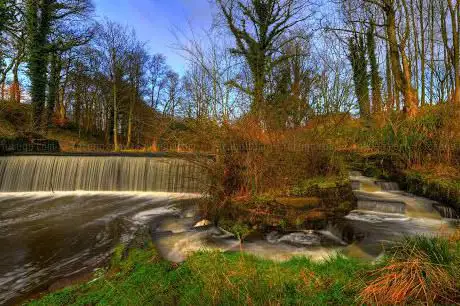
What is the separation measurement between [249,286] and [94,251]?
4448mm

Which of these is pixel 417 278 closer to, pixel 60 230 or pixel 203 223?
pixel 203 223

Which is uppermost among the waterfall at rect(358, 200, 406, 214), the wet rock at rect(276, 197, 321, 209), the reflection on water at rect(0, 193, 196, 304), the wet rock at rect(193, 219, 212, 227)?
the wet rock at rect(276, 197, 321, 209)

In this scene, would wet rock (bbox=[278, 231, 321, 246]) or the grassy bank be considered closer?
the grassy bank

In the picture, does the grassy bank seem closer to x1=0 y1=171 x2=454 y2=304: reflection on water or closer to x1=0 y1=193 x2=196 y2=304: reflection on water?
x1=0 y1=171 x2=454 y2=304: reflection on water

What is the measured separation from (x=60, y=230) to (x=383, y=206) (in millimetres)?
8613

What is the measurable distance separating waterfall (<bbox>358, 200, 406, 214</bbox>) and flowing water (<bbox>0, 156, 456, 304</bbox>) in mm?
25

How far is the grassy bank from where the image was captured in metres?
3.35

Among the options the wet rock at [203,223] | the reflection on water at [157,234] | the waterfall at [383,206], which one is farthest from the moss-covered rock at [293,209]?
the waterfall at [383,206]

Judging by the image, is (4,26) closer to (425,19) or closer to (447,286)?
(447,286)

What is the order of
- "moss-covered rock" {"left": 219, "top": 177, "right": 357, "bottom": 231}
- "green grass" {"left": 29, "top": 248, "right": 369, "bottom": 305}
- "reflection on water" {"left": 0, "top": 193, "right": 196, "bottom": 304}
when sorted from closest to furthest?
"green grass" {"left": 29, "top": 248, "right": 369, "bottom": 305} < "reflection on water" {"left": 0, "top": 193, "right": 196, "bottom": 304} < "moss-covered rock" {"left": 219, "top": 177, "right": 357, "bottom": 231}

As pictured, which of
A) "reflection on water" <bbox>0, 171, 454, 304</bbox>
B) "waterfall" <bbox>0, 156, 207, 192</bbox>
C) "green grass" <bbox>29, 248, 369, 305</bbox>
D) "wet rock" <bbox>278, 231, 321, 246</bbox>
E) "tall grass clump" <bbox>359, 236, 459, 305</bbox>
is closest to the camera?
"tall grass clump" <bbox>359, 236, 459, 305</bbox>

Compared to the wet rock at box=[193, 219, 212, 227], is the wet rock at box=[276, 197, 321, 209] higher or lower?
higher

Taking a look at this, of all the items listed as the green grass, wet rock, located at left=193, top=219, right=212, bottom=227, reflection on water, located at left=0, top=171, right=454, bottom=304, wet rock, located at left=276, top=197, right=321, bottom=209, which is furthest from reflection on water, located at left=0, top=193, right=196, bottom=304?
Answer: wet rock, located at left=276, top=197, right=321, bottom=209

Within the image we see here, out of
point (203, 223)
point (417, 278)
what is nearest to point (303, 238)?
point (203, 223)
